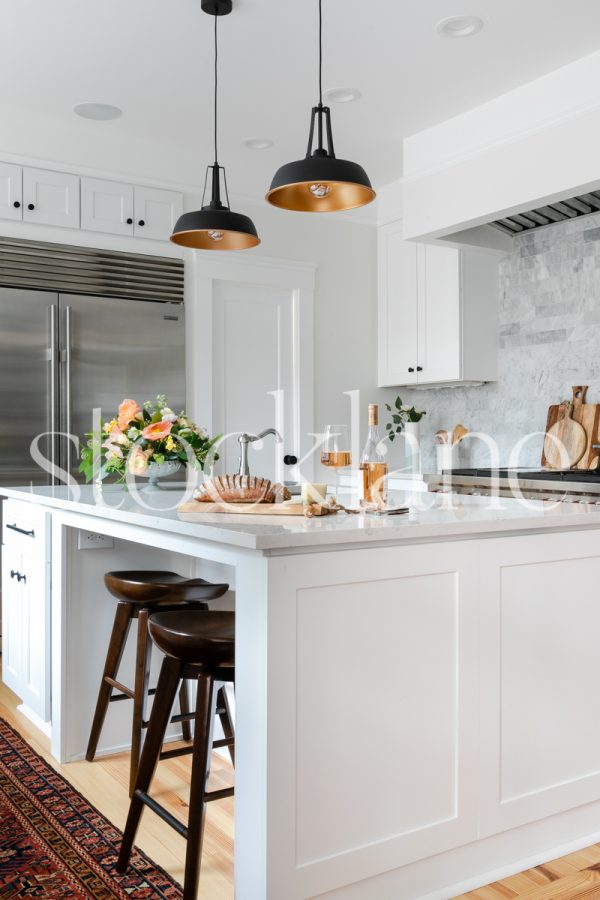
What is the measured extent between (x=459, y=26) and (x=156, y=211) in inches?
80.5

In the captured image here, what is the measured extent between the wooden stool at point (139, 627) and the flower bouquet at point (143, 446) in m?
0.37

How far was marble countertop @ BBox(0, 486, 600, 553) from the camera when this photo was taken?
174 cm

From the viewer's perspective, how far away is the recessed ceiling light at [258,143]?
181 inches

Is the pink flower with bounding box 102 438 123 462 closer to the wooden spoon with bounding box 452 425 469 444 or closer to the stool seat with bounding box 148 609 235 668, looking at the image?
the stool seat with bounding box 148 609 235 668

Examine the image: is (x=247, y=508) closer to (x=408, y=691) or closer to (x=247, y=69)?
(x=408, y=691)

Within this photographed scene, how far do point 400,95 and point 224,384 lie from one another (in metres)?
1.91

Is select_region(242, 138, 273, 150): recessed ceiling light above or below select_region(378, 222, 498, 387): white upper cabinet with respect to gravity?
above

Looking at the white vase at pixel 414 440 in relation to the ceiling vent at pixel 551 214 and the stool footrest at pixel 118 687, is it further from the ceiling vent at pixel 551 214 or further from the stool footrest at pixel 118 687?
the stool footrest at pixel 118 687

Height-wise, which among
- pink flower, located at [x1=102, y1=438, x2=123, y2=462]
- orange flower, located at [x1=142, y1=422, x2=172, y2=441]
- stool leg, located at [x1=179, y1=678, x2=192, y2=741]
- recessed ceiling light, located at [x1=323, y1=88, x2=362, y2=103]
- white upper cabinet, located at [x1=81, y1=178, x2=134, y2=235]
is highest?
recessed ceiling light, located at [x1=323, y1=88, x2=362, y2=103]

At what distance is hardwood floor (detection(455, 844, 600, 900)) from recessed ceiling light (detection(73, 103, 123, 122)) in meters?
3.79

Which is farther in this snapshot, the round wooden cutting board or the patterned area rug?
the round wooden cutting board

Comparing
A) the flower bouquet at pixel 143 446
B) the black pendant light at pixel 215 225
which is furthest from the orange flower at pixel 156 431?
the black pendant light at pixel 215 225

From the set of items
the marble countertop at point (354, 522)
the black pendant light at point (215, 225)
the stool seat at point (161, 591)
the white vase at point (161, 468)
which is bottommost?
the stool seat at point (161, 591)

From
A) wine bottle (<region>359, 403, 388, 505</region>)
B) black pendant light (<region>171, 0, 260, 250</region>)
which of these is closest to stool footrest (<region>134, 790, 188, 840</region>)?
wine bottle (<region>359, 403, 388, 505</region>)
